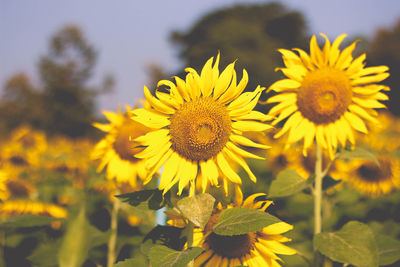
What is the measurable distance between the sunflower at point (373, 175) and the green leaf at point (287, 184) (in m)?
2.57

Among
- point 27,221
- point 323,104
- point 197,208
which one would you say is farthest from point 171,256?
point 323,104

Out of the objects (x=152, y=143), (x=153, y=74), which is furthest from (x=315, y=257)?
(x=153, y=74)

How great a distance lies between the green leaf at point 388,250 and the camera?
201cm

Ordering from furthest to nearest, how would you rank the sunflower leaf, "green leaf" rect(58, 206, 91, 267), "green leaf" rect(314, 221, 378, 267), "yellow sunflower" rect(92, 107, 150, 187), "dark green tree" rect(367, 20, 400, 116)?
Result: "dark green tree" rect(367, 20, 400, 116) → "yellow sunflower" rect(92, 107, 150, 187) → "green leaf" rect(314, 221, 378, 267) → the sunflower leaf → "green leaf" rect(58, 206, 91, 267)

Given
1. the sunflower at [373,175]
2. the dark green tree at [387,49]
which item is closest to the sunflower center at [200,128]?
the sunflower at [373,175]

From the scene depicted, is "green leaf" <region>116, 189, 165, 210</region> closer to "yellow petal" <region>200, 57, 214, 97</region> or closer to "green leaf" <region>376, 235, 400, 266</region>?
"yellow petal" <region>200, 57, 214, 97</region>

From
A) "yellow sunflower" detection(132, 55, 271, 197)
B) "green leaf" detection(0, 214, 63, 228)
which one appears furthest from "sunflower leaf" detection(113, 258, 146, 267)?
"green leaf" detection(0, 214, 63, 228)

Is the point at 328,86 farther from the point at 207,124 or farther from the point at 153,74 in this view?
the point at 153,74

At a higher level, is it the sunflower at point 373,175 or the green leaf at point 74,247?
the sunflower at point 373,175

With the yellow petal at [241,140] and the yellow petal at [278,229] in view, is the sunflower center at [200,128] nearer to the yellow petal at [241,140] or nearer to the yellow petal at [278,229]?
the yellow petal at [241,140]

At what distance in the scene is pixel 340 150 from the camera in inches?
92.9

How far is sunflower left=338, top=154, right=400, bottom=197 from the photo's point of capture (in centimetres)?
466

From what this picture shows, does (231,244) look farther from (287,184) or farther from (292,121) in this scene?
(292,121)

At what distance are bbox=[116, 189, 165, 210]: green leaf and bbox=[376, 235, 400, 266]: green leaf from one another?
1.21 metres
